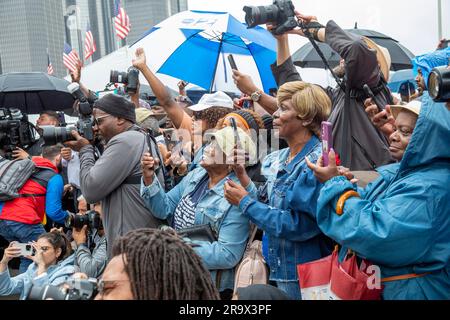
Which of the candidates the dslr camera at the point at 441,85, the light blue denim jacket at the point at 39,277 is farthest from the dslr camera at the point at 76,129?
the dslr camera at the point at 441,85

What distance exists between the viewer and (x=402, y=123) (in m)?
2.63

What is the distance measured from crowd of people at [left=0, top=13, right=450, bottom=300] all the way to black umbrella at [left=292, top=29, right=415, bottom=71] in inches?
81.2

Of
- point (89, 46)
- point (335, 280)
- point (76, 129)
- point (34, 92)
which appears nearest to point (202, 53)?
point (76, 129)

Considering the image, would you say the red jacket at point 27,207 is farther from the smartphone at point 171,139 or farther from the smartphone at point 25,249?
the smartphone at point 171,139

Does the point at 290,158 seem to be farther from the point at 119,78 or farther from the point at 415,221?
the point at 119,78

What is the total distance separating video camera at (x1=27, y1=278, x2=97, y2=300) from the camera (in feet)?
5.72

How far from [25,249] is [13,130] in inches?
38.3

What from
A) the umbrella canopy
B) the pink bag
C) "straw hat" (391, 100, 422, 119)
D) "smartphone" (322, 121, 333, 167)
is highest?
"straw hat" (391, 100, 422, 119)

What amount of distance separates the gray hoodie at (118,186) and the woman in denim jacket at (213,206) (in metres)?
0.13

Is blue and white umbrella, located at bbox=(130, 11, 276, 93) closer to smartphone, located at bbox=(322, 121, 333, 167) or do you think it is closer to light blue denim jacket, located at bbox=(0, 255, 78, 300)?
light blue denim jacket, located at bbox=(0, 255, 78, 300)

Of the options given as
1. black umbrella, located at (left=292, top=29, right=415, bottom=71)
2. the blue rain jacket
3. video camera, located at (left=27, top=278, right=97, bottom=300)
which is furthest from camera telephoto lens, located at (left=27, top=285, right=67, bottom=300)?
black umbrella, located at (left=292, top=29, right=415, bottom=71)
